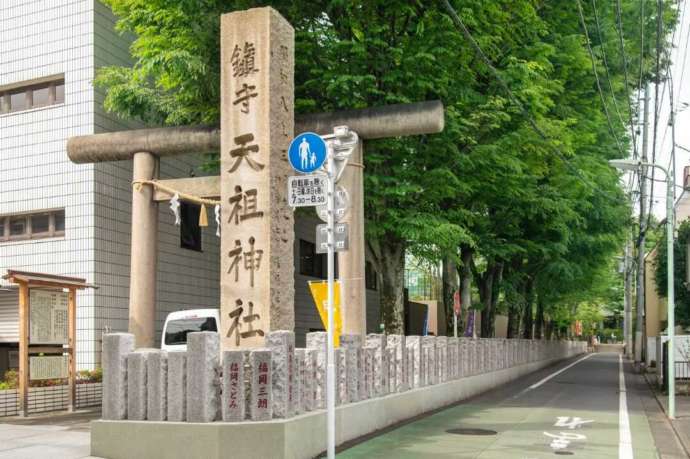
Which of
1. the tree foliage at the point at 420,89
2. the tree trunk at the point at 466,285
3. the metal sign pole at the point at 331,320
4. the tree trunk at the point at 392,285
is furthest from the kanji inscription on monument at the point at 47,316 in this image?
the tree trunk at the point at 466,285

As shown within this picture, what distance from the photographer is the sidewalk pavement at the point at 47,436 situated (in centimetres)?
1089

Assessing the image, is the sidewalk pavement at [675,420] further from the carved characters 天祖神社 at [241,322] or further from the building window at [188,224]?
the building window at [188,224]

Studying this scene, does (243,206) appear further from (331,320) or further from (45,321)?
(45,321)

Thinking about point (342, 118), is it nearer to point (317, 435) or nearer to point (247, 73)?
point (247, 73)

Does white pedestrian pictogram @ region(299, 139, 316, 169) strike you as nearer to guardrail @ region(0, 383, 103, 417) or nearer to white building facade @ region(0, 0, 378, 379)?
guardrail @ region(0, 383, 103, 417)

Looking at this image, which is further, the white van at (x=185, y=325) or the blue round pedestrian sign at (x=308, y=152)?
the white van at (x=185, y=325)

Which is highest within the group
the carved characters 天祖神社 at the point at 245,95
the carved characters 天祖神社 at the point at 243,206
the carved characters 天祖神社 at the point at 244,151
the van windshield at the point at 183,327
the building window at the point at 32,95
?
the building window at the point at 32,95

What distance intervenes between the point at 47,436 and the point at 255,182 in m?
5.33

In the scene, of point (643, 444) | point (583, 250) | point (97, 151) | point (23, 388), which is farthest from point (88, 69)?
point (583, 250)

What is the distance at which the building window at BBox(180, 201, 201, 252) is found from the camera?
20.5m

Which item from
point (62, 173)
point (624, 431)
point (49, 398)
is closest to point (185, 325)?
point (49, 398)

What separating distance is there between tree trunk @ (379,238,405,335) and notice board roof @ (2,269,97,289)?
7.34m

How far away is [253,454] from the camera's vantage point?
999 centimetres

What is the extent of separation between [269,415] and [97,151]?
796 centimetres
